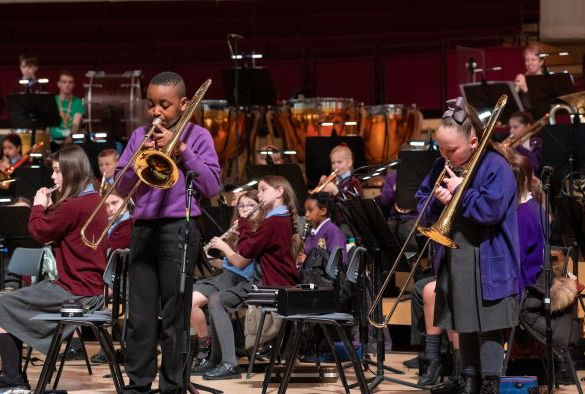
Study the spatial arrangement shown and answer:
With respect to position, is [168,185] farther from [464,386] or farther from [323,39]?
[323,39]

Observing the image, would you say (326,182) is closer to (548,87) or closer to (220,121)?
(548,87)

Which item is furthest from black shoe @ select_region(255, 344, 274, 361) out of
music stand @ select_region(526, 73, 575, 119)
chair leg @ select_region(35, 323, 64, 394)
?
music stand @ select_region(526, 73, 575, 119)

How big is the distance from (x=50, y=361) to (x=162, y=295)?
1011 millimetres

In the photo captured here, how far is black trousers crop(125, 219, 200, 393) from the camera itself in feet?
16.5

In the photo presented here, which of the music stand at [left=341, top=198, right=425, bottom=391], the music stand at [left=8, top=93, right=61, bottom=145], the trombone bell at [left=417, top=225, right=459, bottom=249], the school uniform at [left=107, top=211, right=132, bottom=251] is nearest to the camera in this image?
the trombone bell at [left=417, top=225, right=459, bottom=249]

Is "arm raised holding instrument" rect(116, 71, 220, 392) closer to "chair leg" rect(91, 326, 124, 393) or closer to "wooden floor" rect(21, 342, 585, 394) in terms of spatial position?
"chair leg" rect(91, 326, 124, 393)

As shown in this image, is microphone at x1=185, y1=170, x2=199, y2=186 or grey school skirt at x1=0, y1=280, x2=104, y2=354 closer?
microphone at x1=185, y1=170, x2=199, y2=186

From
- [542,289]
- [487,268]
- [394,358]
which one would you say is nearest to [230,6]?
[394,358]

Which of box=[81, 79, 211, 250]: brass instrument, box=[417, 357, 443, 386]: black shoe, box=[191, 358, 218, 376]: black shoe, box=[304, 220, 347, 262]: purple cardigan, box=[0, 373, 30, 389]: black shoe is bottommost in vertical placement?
box=[191, 358, 218, 376]: black shoe

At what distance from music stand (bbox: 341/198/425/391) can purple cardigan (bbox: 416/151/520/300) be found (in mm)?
1485

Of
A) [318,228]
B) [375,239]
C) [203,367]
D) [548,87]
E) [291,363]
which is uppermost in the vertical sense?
[548,87]

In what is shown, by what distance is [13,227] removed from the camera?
7895 mm

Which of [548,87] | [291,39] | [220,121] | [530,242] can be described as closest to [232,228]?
[530,242]

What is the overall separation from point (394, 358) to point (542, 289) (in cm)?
217
